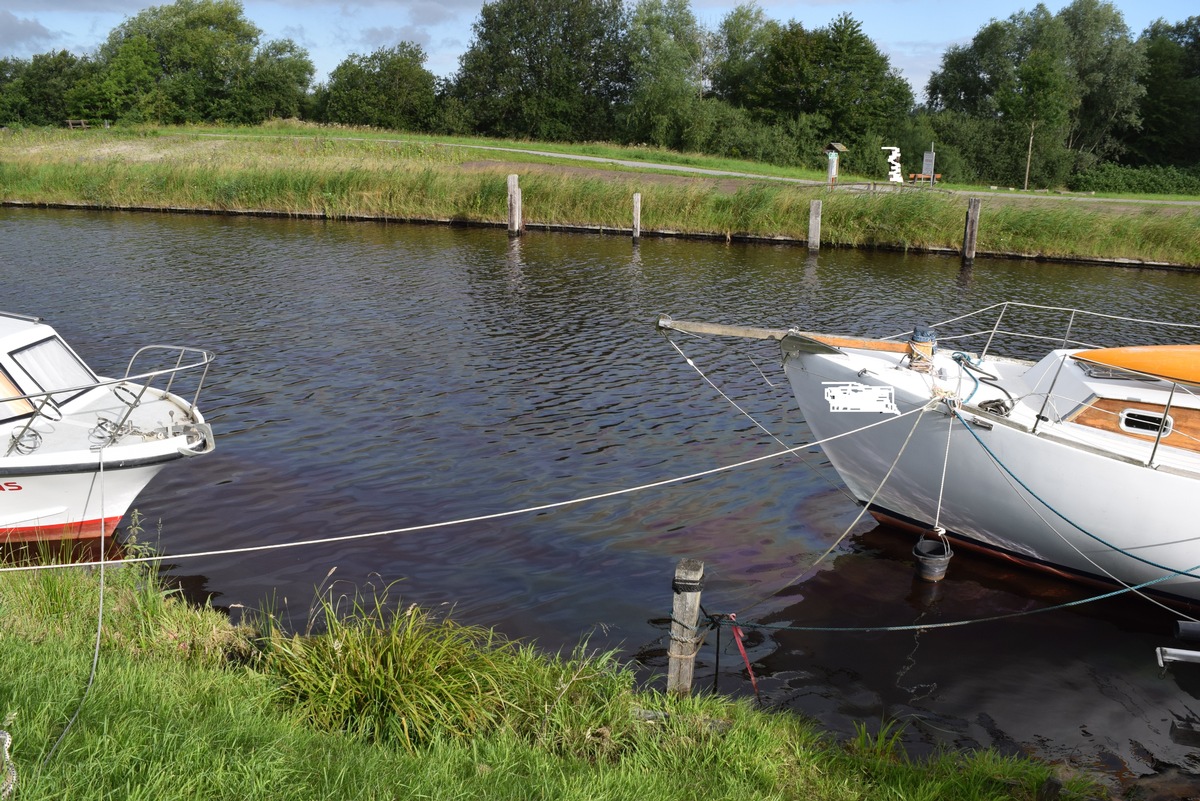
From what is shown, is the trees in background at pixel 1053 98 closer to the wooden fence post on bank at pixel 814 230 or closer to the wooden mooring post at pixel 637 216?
the wooden fence post on bank at pixel 814 230

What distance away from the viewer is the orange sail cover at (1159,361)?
9.20 m

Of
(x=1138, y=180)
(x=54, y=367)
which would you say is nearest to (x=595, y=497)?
(x=54, y=367)

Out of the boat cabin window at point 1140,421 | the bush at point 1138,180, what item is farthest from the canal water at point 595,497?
the bush at point 1138,180

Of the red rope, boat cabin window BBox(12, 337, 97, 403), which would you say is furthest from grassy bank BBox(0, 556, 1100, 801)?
boat cabin window BBox(12, 337, 97, 403)

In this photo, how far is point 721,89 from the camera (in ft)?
250

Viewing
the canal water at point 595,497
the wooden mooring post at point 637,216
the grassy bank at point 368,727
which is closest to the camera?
the grassy bank at point 368,727

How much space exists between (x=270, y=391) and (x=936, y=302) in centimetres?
1609

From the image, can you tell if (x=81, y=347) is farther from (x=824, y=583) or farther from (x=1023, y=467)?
(x=1023, y=467)

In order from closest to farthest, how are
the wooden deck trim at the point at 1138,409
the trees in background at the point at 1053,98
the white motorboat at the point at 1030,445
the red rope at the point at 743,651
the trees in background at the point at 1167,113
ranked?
the red rope at the point at 743,651 → the white motorboat at the point at 1030,445 → the wooden deck trim at the point at 1138,409 → the trees in background at the point at 1053,98 → the trees in background at the point at 1167,113

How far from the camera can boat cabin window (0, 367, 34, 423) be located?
1039 cm

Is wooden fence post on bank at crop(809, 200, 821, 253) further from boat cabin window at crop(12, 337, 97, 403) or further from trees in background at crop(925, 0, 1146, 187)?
trees in background at crop(925, 0, 1146, 187)

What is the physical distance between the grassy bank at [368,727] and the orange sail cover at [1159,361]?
435 cm

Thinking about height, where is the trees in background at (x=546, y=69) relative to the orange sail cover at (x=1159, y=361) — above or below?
above

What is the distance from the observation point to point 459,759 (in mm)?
5605
